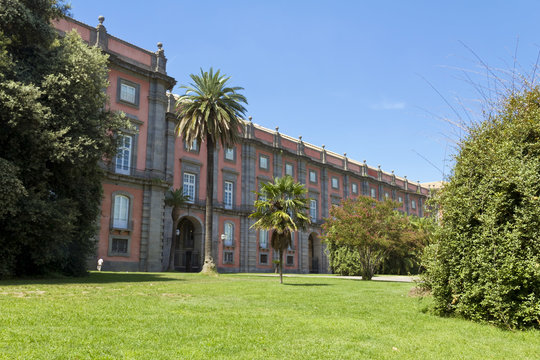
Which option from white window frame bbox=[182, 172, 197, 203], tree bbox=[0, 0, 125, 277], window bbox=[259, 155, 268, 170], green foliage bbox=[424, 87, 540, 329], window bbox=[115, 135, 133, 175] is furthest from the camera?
window bbox=[259, 155, 268, 170]

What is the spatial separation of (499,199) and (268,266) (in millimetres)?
38218

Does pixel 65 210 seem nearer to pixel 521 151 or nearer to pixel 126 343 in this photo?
pixel 126 343

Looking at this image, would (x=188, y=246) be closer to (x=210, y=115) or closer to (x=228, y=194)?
(x=228, y=194)

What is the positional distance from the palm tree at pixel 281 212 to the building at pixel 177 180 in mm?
8181

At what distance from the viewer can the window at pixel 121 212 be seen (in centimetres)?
3195

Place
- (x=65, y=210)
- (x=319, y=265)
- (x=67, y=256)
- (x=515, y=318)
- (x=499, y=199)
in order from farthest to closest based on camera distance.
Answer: (x=319, y=265)
(x=67, y=256)
(x=65, y=210)
(x=499, y=199)
(x=515, y=318)

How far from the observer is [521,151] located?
877cm

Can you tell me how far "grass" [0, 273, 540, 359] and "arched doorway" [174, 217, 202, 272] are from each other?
98.8 ft

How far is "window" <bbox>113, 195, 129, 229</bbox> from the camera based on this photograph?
31953mm

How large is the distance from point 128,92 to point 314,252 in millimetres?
31414

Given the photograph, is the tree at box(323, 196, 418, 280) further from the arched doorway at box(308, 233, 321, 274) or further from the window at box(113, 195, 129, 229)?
the arched doorway at box(308, 233, 321, 274)

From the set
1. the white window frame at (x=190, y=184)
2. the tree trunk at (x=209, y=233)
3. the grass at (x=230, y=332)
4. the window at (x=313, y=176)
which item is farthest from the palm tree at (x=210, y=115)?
the window at (x=313, y=176)

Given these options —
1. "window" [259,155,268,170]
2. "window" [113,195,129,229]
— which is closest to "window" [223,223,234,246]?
"window" [259,155,268,170]

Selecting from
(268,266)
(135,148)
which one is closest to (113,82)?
(135,148)
